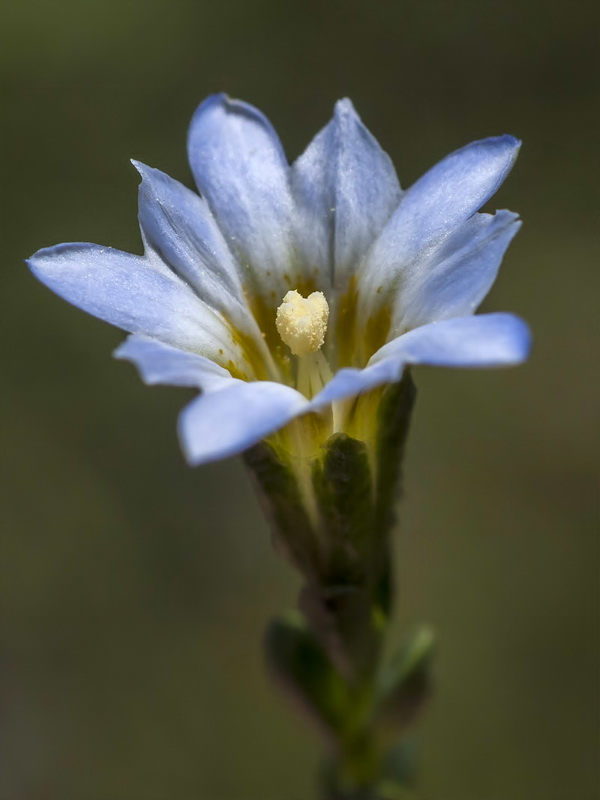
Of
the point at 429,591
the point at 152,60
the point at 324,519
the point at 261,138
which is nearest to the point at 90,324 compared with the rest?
the point at 152,60

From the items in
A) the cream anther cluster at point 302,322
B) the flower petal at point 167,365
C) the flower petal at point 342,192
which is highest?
the flower petal at point 342,192

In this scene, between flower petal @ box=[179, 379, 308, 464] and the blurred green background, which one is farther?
the blurred green background

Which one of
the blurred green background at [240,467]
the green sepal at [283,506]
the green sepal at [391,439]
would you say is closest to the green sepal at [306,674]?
the green sepal at [283,506]

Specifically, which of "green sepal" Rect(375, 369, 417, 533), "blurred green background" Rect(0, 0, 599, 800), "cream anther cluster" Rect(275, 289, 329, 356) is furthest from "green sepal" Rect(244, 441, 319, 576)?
"blurred green background" Rect(0, 0, 599, 800)

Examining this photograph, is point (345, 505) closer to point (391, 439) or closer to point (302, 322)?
point (391, 439)

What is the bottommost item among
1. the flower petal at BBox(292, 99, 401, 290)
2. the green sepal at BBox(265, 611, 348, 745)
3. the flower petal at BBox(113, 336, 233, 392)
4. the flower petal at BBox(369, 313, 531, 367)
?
the green sepal at BBox(265, 611, 348, 745)

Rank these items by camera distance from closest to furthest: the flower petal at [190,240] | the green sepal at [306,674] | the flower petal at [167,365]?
the flower petal at [167,365]
the flower petal at [190,240]
the green sepal at [306,674]

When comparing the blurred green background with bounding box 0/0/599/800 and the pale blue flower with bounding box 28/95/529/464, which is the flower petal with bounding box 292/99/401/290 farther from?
the blurred green background with bounding box 0/0/599/800

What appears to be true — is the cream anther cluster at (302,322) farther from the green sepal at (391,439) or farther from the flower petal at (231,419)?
the flower petal at (231,419)
